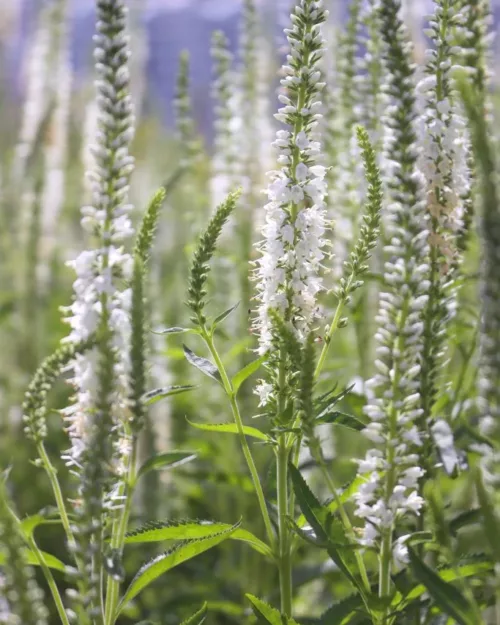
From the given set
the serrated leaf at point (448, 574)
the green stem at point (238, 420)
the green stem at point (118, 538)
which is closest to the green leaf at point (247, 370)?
the green stem at point (238, 420)

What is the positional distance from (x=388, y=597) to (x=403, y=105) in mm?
839

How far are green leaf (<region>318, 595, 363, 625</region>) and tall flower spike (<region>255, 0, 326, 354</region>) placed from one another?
54 cm

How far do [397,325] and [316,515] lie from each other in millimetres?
418

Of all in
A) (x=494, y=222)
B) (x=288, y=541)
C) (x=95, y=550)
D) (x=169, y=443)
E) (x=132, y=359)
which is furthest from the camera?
(x=169, y=443)

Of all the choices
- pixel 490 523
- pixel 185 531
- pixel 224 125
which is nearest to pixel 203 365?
pixel 185 531

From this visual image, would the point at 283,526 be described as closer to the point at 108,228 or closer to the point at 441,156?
the point at 108,228

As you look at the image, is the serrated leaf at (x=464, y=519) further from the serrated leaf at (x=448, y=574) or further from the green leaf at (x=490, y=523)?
the green leaf at (x=490, y=523)

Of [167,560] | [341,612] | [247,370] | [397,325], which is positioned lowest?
[341,612]

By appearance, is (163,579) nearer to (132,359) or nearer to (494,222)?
(132,359)

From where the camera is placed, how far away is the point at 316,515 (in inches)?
62.8

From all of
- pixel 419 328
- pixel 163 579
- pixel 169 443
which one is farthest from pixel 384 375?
pixel 169 443

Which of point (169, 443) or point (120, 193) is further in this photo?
point (169, 443)

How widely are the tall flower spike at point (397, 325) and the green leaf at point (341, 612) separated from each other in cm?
19

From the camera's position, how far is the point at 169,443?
446cm
